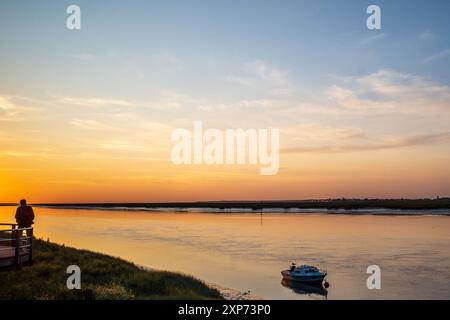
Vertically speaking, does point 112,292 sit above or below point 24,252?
below

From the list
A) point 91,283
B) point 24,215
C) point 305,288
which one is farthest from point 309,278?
point 24,215

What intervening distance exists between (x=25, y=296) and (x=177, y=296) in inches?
322

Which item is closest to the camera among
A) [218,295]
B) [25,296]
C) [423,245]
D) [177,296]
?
[25,296]

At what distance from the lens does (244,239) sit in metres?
79.6

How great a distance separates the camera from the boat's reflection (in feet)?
127

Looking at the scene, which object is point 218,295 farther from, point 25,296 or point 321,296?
point 25,296

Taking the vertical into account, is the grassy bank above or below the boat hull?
above

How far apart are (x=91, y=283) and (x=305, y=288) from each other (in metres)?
19.9

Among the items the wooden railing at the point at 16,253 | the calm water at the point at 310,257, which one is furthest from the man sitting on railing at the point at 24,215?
the calm water at the point at 310,257

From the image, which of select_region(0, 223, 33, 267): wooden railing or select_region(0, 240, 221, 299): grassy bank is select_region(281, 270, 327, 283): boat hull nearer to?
select_region(0, 240, 221, 299): grassy bank

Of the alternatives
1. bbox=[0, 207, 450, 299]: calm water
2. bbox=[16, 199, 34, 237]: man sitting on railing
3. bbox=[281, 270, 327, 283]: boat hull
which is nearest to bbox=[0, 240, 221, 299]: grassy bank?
bbox=[16, 199, 34, 237]: man sitting on railing

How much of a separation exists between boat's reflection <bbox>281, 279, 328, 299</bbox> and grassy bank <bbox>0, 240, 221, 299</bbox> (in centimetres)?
940

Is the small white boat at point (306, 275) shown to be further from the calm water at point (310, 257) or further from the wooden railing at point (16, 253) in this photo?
the wooden railing at point (16, 253)
